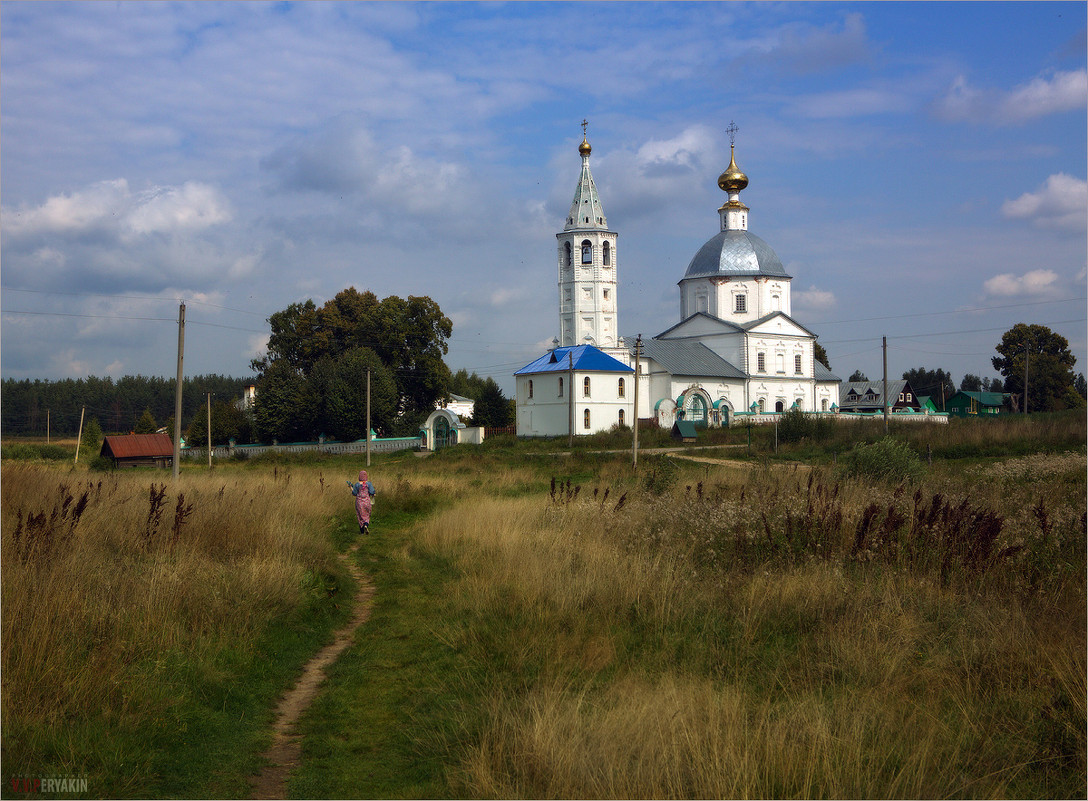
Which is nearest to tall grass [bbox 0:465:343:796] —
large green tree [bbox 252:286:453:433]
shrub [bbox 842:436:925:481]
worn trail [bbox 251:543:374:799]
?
worn trail [bbox 251:543:374:799]

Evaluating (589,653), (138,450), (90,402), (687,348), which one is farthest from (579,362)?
(90,402)

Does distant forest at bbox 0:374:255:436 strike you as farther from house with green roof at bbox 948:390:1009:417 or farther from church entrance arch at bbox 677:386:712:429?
house with green roof at bbox 948:390:1009:417

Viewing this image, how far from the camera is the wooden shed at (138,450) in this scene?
45.0 metres

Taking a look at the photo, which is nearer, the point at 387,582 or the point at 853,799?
the point at 853,799

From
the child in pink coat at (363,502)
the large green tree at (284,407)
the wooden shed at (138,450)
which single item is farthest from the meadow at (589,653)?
the large green tree at (284,407)

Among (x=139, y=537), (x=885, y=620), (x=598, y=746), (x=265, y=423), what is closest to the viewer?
(x=598, y=746)

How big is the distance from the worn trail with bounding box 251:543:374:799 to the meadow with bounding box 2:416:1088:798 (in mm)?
105

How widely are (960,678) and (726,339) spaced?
193ft

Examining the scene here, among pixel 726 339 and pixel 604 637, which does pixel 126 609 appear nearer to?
pixel 604 637

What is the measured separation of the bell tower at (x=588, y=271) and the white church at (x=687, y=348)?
0.07m

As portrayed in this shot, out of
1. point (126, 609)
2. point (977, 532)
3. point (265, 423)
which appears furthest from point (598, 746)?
point (265, 423)

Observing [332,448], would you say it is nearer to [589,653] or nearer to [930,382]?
[589,653]

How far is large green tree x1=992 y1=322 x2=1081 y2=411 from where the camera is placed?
253 feet

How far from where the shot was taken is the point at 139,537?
904 centimetres
